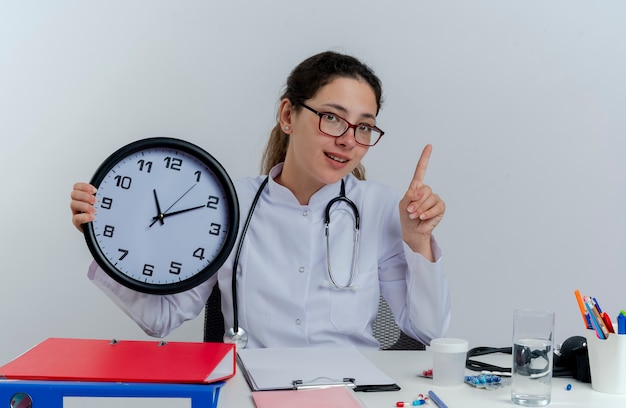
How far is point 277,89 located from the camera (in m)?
2.98

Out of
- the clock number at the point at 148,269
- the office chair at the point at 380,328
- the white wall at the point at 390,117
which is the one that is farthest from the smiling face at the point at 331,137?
the white wall at the point at 390,117

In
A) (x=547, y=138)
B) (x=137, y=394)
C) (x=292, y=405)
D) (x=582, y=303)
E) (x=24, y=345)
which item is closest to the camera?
(x=137, y=394)

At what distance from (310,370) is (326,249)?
1.90 ft

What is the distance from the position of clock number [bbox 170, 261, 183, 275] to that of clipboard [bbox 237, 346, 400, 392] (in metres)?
0.23

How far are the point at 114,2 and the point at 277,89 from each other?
0.69m

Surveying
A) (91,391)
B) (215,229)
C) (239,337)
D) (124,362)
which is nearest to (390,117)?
(239,337)

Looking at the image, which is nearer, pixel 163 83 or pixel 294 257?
pixel 294 257

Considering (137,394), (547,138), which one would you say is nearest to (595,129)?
(547,138)

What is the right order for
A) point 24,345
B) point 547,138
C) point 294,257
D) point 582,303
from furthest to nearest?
1. point 547,138
2. point 24,345
3. point 294,257
4. point 582,303

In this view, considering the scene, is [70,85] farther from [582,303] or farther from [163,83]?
[582,303]

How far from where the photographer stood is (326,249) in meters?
2.04

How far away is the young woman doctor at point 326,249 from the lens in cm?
196

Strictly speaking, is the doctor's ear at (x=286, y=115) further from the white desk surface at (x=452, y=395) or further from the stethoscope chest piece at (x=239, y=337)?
the white desk surface at (x=452, y=395)

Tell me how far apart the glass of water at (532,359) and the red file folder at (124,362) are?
0.51 meters
